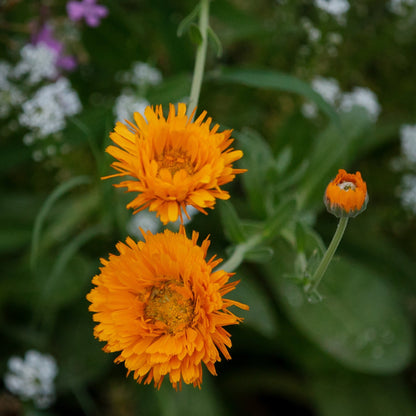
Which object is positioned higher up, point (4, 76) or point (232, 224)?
point (4, 76)

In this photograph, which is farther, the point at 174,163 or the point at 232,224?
the point at 232,224

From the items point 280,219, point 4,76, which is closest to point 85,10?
point 4,76

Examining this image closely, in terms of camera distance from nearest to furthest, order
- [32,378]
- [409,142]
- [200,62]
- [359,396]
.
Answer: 1. [200,62]
2. [32,378]
3. [409,142]
4. [359,396]

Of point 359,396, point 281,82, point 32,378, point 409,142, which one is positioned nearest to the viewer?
point 281,82

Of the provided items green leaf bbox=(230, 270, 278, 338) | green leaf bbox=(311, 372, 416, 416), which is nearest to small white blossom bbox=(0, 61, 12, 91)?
green leaf bbox=(230, 270, 278, 338)

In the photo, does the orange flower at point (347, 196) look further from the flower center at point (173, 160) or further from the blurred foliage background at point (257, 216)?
the blurred foliage background at point (257, 216)

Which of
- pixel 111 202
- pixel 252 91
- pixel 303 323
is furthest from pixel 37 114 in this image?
pixel 303 323

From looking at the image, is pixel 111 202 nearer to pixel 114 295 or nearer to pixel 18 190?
pixel 114 295

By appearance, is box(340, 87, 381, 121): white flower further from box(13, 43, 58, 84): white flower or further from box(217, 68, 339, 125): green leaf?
box(13, 43, 58, 84): white flower

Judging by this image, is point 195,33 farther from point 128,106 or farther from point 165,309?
point 165,309
